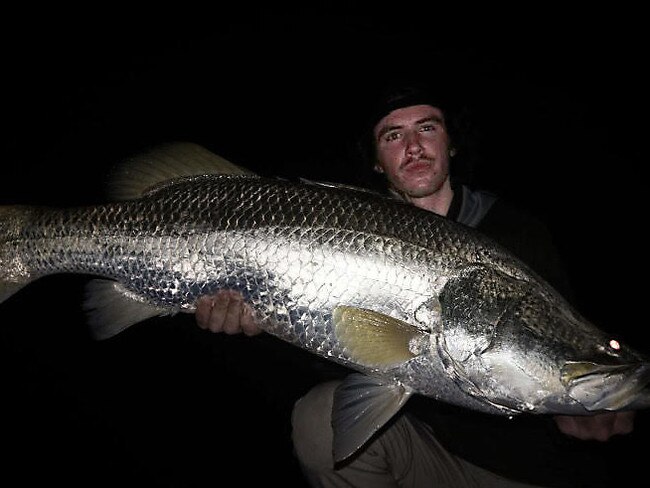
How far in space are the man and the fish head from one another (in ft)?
1.36

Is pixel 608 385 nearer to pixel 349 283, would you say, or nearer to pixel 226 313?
pixel 349 283

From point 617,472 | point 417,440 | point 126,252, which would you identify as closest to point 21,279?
point 126,252

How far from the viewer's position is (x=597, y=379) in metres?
1.45

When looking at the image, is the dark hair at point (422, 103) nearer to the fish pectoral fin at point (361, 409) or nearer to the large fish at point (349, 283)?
the large fish at point (349, 283)

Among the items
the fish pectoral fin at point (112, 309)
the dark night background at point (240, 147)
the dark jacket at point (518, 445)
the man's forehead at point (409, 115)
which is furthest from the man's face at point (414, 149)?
the fish pectoral fin at point (112, 309)

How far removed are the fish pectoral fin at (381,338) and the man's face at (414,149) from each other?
1064mm

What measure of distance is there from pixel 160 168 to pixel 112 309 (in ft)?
2.02

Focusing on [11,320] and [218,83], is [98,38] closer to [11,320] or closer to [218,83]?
[218,83]

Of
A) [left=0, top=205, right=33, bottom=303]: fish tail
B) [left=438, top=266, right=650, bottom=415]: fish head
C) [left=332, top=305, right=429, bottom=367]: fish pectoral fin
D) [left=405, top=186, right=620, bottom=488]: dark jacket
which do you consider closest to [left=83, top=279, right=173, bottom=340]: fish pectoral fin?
[left=0, top=205, right=33, bottom=303]: fish tail

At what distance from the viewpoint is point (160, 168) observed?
2012 millimetres

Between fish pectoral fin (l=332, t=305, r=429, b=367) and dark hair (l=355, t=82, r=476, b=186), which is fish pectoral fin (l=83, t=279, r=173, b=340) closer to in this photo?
fish pectoral fin (l=332, t=305, r=429, b=367)

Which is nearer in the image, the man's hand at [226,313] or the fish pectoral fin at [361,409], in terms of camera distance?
the fish pectoral fin at [361,409]

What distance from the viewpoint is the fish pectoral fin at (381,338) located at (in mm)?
1617

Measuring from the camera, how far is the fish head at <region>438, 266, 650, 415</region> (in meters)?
1.46
